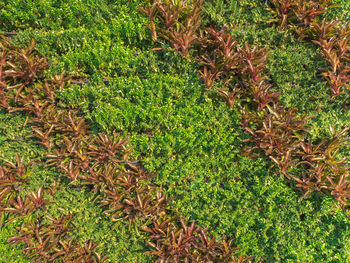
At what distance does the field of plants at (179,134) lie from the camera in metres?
3.15

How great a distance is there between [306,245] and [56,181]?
3447mm

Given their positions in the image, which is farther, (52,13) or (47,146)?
(52,13)

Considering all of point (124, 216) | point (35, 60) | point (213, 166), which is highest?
point (35, 60)

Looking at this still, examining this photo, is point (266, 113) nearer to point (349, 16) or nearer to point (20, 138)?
point (349, 16)

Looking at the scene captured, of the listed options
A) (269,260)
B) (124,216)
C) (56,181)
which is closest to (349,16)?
(269,260)

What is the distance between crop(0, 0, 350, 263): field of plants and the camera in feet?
10.3

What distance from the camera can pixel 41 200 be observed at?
3205 millimetres

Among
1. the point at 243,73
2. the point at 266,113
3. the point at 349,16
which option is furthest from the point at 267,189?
the point at 349,16

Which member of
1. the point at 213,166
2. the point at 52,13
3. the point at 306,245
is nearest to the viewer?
the point at 306,245

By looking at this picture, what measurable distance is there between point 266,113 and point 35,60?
10.7ft

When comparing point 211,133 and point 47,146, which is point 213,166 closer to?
point 211,133

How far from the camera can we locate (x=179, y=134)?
333 cm

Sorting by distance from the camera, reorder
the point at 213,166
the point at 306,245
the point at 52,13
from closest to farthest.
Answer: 1. the point at 306,245
2. the point at 213,166
3. the point at 52,13

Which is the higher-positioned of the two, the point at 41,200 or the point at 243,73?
the point at 243,73
